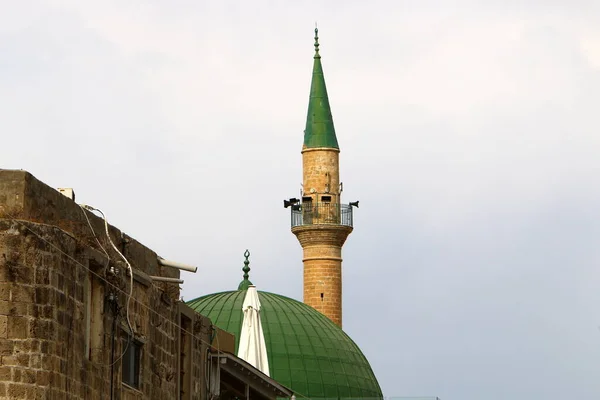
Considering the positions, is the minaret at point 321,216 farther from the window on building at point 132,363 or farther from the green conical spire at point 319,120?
the window on building at point 132,363

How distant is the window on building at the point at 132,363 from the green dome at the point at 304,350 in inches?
1021

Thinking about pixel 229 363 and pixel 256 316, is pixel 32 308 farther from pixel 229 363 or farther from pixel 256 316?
pixel 256 316

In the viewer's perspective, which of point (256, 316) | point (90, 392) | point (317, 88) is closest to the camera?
point (90, 392)

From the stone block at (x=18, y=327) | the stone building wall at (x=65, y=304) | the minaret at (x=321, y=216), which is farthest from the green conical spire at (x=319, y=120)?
the stone block at (x=18, y=327)

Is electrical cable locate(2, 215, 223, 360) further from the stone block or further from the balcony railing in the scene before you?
the balcony railing

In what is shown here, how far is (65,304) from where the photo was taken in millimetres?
19469

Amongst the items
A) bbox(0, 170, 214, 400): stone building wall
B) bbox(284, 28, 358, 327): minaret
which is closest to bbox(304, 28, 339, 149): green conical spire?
bbox(284, 28, 358, 327): minaret

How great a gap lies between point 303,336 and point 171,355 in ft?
88.4

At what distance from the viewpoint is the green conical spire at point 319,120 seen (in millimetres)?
69062

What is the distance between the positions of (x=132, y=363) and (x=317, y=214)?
45.7 metres

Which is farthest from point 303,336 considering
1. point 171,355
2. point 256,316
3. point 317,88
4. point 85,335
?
point 85,335

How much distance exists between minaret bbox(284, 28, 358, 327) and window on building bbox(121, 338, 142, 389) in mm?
43587

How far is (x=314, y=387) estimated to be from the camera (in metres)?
49.2

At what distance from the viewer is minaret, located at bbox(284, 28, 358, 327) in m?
66.4
